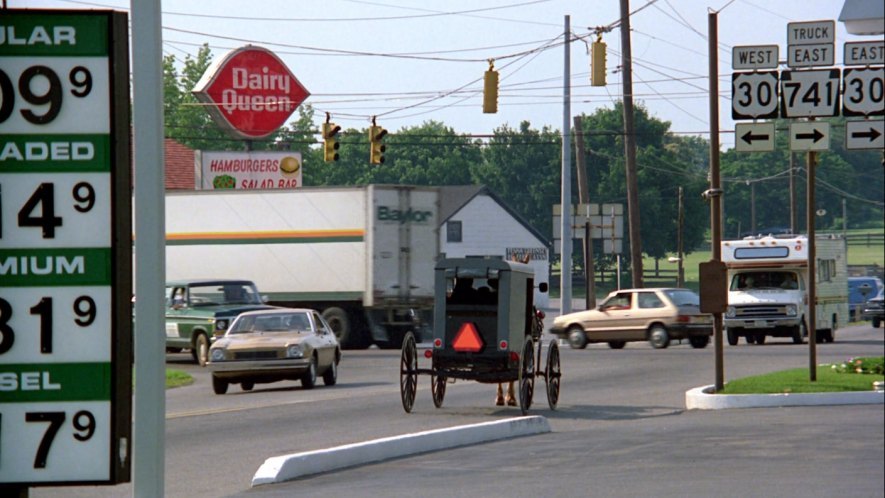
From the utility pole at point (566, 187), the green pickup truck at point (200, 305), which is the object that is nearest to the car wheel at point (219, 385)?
the green pickup truck at point (200, 305)

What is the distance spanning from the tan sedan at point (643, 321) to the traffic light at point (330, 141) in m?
8.12

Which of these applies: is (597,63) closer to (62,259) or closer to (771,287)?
(771,287)

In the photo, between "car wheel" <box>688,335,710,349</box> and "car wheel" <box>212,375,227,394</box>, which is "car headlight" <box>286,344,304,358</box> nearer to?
"car wheel" <box>212,375,227,394</box>

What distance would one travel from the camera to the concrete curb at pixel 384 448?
42.5 feet

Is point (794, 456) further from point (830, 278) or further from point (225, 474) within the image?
point (830, 278)

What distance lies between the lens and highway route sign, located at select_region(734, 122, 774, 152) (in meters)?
20.0

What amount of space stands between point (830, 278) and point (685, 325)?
692 centimetres

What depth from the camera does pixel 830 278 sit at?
1706 inches

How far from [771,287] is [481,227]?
52.8 metres

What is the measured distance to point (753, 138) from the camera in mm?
20359

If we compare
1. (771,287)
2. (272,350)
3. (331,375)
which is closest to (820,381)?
(331,375)

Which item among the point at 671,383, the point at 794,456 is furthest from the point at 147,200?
the point at 671,383

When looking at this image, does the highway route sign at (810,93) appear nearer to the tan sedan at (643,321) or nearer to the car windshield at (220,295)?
the car windshield at (220,295)

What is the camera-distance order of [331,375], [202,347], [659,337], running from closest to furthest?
[331,375]
[202,347]
[659,337]
